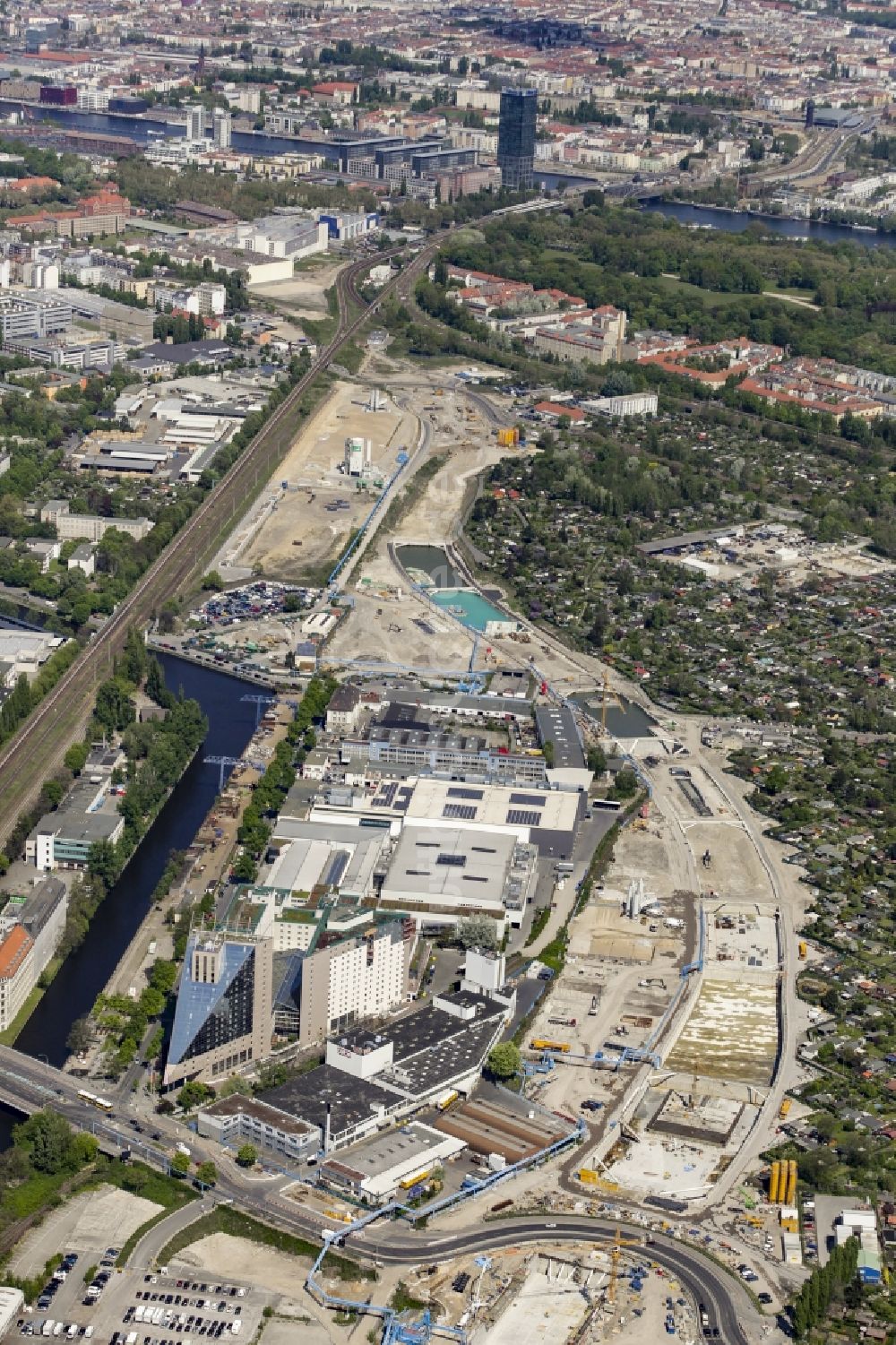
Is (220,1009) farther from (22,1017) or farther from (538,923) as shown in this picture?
(538,923)

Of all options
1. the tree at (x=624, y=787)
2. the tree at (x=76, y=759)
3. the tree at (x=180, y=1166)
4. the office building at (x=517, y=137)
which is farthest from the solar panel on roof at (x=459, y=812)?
the office building at (x=517, y=137)

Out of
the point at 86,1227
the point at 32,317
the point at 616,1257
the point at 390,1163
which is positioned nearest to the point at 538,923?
the point at 390,1163

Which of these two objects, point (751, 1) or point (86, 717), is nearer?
point (86, 717)

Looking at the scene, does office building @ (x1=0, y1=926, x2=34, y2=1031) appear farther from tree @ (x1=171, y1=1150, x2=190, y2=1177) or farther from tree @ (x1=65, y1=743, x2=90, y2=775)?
tree @ (x1=65, y1=743, x2=90, y2=775)

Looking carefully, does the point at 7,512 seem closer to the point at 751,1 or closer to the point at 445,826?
the point at 445,826

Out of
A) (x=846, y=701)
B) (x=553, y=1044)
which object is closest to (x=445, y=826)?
(x=553, y=1044)
